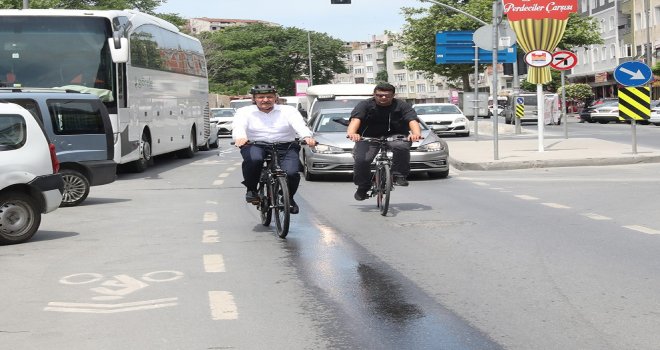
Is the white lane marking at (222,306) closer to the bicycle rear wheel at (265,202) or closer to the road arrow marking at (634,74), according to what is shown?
the bicycle rear wheel at (265,202)

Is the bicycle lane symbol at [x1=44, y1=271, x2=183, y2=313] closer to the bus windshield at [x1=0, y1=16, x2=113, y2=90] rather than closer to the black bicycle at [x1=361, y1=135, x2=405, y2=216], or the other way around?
the black bicycle at [x1=361, y1=135, x2=405, y2=216]

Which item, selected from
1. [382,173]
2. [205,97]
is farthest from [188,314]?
[205,97]

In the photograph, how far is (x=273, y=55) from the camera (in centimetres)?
13100

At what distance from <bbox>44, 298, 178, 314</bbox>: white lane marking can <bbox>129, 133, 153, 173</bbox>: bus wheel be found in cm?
1537

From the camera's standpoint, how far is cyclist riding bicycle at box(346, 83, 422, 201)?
13133 mm

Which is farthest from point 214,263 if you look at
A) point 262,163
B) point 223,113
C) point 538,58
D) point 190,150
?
point 223,113

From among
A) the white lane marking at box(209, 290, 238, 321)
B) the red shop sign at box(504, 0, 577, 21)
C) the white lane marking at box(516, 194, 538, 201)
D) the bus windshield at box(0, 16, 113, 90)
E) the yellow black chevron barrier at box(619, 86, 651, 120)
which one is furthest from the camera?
the red shop sign at box(504, 0, 577, 21)

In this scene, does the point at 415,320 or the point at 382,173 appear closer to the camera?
the point at 415,320

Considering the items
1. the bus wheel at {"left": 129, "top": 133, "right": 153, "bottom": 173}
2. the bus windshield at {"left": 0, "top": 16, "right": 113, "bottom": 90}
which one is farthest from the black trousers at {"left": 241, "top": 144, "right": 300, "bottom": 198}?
the bus wheel at {"left": 129, "top": 133, "right": 153, "bottom": 173}

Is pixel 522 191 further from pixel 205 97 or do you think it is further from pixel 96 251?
pixel 205 97

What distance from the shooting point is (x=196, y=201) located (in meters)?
15.3

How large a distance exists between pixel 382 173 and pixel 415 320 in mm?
6666

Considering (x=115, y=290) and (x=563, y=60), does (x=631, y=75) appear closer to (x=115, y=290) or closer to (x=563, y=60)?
(x=563, y=60)

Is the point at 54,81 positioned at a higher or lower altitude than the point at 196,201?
higher
